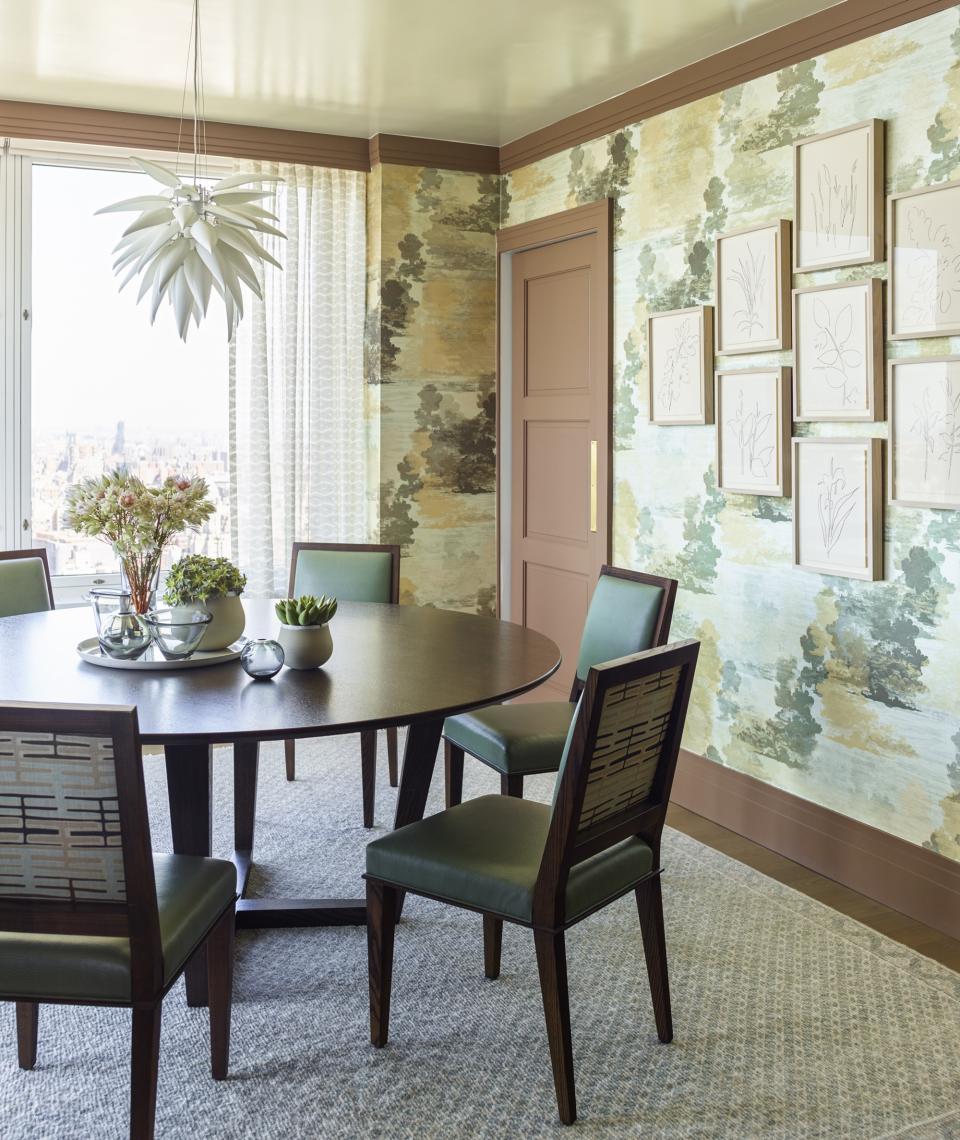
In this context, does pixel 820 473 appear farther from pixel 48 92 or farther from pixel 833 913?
pixel 48 92

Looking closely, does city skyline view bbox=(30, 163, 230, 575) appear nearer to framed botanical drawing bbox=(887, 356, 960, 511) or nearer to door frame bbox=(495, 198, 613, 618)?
door frame bbox=(495, 198, 613, 618)

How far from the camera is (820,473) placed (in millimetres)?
3455

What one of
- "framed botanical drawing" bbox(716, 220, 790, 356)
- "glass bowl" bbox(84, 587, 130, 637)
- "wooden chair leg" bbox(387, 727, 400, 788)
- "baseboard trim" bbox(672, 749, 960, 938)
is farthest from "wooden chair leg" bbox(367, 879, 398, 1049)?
"framed botanical drawing" bbox(716, 220, 790, 356)

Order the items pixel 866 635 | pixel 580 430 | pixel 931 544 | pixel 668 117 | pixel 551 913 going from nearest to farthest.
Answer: pixel 551 913 → pixel 931 544 → pixel 866 635 → pixel 668 117 → pixel 580 430

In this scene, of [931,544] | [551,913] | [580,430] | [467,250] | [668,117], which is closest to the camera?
[551,913]

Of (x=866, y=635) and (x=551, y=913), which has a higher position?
(x=866, y=635)

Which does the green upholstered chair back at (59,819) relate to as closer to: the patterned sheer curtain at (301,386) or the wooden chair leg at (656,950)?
the wooden chair leg at (656,950)

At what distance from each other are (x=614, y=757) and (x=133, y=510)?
1.32m

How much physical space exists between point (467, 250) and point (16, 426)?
7.13 feet

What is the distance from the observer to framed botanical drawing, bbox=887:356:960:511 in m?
3.00

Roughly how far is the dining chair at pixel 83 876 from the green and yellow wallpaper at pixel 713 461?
2.20 meters

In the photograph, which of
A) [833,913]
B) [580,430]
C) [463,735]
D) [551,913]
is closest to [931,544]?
[833,913]

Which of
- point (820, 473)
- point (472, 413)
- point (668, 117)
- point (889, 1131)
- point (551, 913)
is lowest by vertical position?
point (889, 1131)

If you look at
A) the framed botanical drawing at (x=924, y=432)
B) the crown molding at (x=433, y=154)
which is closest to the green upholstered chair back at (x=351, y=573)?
the framed botanical drawing at (x=924, y=432)
